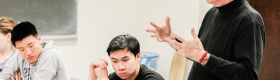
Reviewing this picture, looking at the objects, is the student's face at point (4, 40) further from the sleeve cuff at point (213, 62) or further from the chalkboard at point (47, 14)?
the sleeve cuff at point (213, 62)

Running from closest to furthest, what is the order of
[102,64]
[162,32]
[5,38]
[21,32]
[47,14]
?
[162,32], [102,64], [21,32], [5,38], [47,14]

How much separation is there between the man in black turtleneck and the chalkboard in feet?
7.36

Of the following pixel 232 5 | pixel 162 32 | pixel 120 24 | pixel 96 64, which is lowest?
pixel 120 24

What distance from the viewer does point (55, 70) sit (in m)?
1.83

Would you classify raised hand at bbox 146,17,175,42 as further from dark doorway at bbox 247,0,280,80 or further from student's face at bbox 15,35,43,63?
dark doorway at bbox 247,0,280,80

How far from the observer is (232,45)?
1194 mm

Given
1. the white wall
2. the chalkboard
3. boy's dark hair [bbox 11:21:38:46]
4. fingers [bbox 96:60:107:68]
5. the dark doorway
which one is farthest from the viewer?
the white wall

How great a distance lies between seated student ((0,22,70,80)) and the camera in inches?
70.1

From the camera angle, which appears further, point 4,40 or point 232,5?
point 4,40

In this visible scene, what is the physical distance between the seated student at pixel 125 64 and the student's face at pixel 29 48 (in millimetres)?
528

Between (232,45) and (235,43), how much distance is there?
0.03m

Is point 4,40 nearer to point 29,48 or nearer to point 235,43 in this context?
point 29,48

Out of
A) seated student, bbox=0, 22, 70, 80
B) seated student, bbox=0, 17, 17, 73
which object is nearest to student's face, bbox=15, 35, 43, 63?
seated student, bbox=0, 22, 70, 80

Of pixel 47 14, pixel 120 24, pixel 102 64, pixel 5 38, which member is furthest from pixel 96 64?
pixel 120 24
